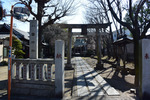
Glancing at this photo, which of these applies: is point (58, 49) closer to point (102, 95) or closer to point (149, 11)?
point (102, 95)

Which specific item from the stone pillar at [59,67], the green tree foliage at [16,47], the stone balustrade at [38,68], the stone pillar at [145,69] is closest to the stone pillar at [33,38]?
the stone balustrade at [38,68]

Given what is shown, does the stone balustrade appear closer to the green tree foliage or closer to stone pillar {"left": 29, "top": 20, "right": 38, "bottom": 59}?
stone pillar {"left": 29, "top": 20, "right": 38, "bottom": 59}

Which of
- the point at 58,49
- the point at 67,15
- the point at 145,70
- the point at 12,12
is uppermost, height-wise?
the point at 67,15

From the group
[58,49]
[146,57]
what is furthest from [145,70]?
[58,49]

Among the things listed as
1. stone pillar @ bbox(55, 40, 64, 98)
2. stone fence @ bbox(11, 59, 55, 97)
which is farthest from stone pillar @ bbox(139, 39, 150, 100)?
stone fence @ bbox(11, 59, 55, 97)

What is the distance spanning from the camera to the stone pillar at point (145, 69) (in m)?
4.27

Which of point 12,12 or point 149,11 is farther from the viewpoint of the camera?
point 149,11

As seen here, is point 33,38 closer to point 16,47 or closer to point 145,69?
point 145,69

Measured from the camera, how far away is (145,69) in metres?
4.27

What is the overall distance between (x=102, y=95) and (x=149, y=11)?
1487 cm

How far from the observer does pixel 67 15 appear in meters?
11.0

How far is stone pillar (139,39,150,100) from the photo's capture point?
4268 millimetres

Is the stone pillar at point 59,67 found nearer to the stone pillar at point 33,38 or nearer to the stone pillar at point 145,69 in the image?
the stone pillar at point 33,38

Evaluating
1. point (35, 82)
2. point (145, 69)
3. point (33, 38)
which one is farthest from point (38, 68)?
point (145, 69)
